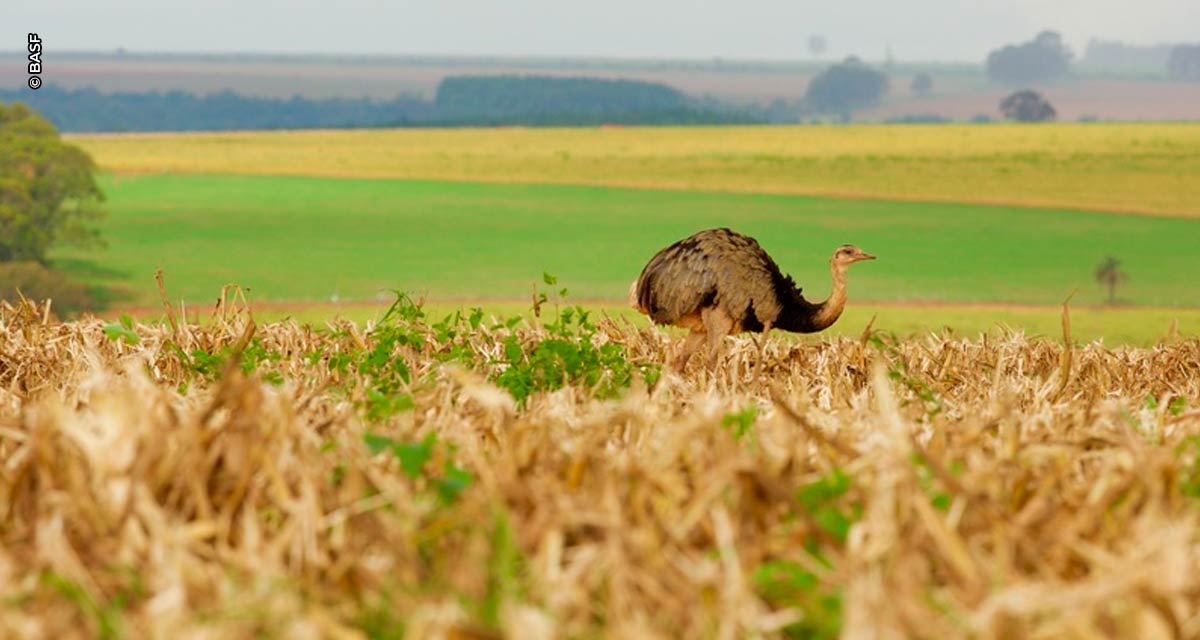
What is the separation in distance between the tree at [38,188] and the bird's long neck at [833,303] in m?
67.2

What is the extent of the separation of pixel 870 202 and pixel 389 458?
7481 centimetres

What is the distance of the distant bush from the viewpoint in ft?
222

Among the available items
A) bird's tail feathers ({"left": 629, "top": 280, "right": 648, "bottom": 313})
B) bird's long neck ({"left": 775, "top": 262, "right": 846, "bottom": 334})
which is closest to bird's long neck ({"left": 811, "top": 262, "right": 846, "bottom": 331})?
bird's long neck ({"left": 775, "top": 262, "right": 846, "bottom": 334})

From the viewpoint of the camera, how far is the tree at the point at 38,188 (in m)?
75.9

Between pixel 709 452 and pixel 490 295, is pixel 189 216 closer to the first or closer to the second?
pixel 490 295

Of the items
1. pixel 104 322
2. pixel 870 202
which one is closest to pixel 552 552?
pixel 104 322

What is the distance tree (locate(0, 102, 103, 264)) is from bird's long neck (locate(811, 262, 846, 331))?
67.2m

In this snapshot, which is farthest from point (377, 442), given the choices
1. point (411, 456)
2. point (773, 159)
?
point (773, 159)

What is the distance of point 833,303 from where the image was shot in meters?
13.6

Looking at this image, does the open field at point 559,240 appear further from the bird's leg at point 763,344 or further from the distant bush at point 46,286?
the bird's leg at point 763,344

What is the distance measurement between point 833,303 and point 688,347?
1.53 m

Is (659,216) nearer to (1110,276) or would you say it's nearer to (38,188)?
(1110,276)

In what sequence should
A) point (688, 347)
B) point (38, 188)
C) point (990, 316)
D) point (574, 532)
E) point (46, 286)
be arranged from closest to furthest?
point (574, 532) < point (688, 347) < point (990, 316) < point (46, 286) < point (38, 188)

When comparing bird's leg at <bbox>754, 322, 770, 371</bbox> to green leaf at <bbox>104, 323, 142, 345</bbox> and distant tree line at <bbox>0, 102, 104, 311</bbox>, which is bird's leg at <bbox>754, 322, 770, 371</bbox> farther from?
distant tree line at <bbox>0, 102, 104, 311</bbox>
